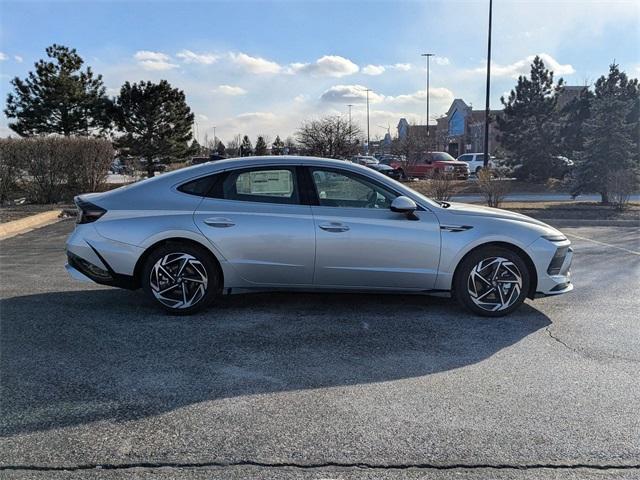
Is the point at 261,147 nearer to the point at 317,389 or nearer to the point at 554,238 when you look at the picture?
the point at 554,238

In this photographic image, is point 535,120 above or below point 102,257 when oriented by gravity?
above

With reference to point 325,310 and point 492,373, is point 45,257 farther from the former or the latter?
point 492,373

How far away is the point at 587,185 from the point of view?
2012cm

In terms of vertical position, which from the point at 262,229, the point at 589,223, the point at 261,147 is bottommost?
the point at 589,223

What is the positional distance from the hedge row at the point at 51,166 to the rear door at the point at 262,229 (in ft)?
44.4

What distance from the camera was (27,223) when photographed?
41.7ft

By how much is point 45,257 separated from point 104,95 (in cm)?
2509

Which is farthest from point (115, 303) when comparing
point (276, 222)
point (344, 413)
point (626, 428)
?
point (626, 428)

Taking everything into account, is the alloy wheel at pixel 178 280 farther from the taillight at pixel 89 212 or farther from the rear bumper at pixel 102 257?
the taillight at pixel 89 212

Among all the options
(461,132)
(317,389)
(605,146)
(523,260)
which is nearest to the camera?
(317,389)

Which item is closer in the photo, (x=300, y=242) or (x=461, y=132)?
(x=300, y=242)

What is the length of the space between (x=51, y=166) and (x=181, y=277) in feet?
46.2

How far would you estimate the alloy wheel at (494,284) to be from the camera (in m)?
5.36

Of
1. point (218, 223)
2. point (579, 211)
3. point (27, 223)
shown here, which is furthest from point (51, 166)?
point (579, 211)
